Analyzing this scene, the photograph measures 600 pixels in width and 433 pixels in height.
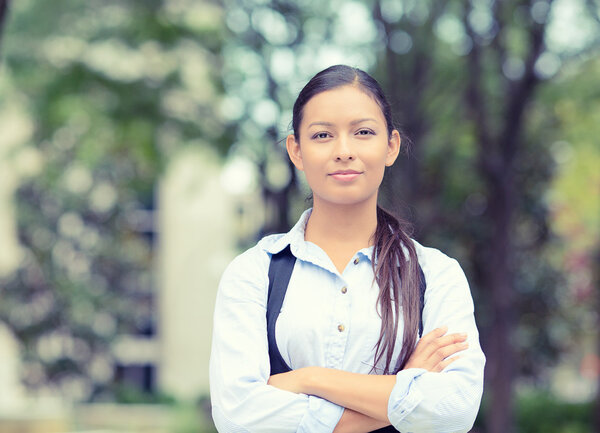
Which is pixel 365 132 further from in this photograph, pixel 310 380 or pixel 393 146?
pixel 310 380

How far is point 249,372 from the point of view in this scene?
7.57ft

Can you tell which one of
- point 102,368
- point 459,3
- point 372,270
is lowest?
point 102,368

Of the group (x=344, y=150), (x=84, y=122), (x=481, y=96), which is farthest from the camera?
(x=84, y=122)

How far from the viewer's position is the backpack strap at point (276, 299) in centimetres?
236

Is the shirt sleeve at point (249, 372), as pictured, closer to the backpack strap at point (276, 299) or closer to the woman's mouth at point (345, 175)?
the backpack strap at point (276, 299)

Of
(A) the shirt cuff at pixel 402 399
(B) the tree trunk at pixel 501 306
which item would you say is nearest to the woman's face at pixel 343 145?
(A) the shirt cuff at pixel 402 399

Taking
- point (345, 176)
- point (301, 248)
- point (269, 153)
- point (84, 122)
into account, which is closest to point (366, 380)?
point (301, 248)

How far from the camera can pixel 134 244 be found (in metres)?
22.5

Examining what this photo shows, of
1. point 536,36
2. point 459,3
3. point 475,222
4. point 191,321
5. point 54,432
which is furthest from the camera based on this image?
point 191,321

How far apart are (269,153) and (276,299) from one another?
931 centimetres

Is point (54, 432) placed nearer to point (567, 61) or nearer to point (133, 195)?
point (133, 195)

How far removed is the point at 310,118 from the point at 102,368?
19.7 meters

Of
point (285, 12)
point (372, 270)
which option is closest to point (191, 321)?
point (285, 12)

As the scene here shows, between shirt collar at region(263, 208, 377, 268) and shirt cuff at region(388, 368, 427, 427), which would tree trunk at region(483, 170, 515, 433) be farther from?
shirt cuff at region(388, 368, 427, 427)
